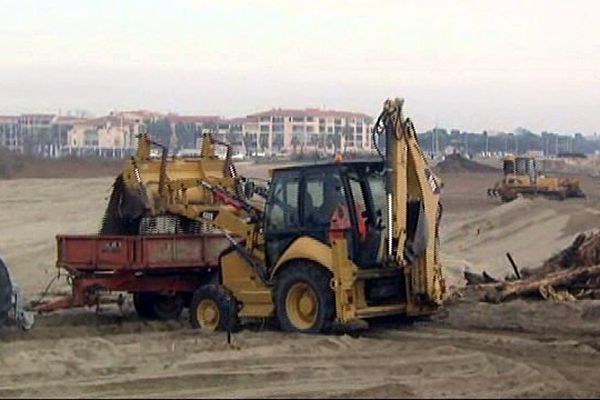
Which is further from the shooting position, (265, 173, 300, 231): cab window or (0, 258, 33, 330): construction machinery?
(265, 173, 300, 231): cab window

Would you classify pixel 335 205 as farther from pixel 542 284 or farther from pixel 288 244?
pixel 542 284

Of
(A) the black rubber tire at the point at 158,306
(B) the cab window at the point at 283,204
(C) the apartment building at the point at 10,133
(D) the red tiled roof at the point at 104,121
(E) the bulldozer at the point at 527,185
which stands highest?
(D) the red tiled roof at the point at 104,121

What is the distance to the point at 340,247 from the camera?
49.3 feet

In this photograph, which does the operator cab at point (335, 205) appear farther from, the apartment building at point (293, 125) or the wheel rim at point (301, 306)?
the apartment building at point (293, 125)

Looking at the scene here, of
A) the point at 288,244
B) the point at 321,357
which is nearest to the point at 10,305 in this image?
the point at 288,244

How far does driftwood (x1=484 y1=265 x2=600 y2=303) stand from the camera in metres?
19.1

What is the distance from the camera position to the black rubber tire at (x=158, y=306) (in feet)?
60.5

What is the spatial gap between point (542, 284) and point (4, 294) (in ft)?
27.1

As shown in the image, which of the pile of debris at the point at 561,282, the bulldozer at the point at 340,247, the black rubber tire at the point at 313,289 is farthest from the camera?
the pile of debris at the point at 561,282

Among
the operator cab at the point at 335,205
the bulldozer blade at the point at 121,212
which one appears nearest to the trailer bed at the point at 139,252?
the bulldozer blade at the point at 121,212

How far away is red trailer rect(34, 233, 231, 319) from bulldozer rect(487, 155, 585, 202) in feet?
119

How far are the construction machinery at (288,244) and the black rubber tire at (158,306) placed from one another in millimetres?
388

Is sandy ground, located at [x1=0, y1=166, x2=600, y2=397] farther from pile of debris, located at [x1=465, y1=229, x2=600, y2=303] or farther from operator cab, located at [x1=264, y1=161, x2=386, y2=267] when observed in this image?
operator cab, located at [x1=264, y1=161, x2=386, y2=267]

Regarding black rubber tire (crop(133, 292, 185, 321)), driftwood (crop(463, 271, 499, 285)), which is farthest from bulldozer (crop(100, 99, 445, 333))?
driftwood (crop(463, 271, 499, 285))
